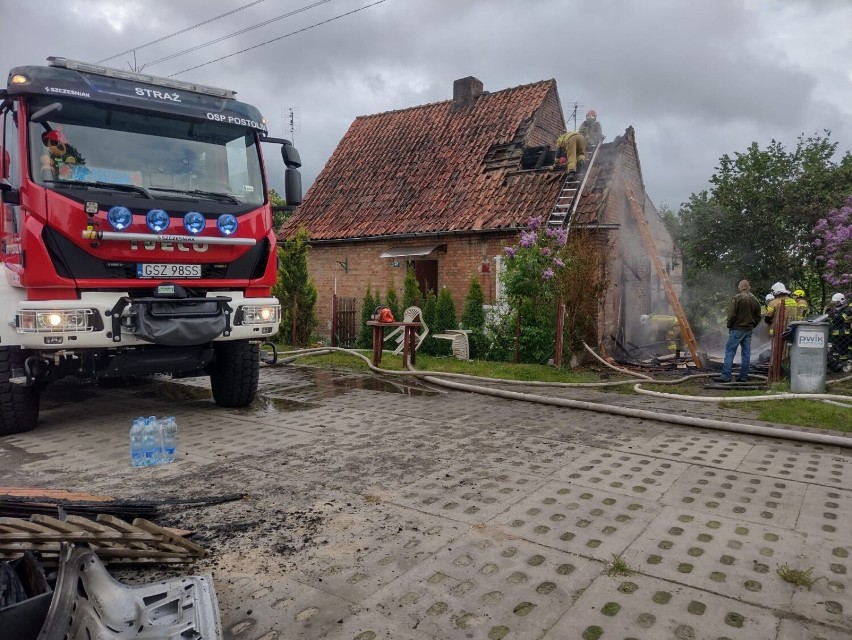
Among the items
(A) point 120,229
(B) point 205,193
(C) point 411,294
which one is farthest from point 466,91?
(A) point 120,229

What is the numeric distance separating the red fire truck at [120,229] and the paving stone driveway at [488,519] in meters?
0.93

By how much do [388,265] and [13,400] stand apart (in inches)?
404

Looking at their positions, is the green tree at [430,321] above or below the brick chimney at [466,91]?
below

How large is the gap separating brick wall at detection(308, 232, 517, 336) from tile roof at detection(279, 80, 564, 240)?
359 mm

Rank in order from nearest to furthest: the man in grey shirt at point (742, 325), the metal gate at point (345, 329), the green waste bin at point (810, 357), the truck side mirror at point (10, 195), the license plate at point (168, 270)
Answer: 1. the truck side mirror at point (10, 195)
2. the license plate at point (168, 270)
3. the green waste bin at point (810, 357)
4. the man in grey shirt at point (742, 325)
5. the metal gate at point (345, 329)

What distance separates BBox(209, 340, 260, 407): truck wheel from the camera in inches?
274

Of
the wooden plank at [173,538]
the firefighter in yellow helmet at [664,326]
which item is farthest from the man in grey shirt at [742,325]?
the wooden plank at [173,538]

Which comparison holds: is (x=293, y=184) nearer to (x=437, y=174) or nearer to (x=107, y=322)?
(x=107, y=322)

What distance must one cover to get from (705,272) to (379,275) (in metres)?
10.3

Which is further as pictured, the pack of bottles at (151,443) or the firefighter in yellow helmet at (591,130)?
the firefighter in yellow helmet at (591,130)

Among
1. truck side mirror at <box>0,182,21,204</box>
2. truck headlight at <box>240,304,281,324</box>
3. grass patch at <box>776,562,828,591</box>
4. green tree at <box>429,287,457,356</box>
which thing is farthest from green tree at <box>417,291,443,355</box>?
grass patch at <box>776,562,828,591</box>

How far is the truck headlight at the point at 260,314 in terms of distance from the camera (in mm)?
6289

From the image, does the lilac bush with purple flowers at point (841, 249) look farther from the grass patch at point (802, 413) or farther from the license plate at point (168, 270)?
the license plate at point (168, 270)

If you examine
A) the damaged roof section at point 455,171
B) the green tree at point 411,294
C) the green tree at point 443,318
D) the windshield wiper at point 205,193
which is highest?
the damaged roof section at point 455,171
